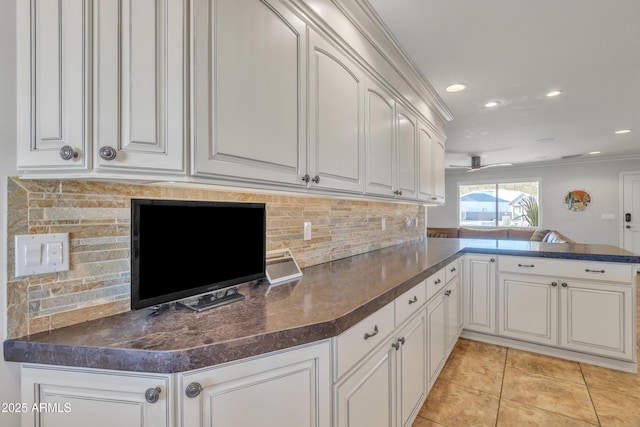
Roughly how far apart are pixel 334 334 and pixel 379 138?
4.75 ft

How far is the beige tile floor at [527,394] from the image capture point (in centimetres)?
179

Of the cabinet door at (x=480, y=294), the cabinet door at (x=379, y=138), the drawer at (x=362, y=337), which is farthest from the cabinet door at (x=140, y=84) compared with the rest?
the cabinet door at (x=480, y=294)

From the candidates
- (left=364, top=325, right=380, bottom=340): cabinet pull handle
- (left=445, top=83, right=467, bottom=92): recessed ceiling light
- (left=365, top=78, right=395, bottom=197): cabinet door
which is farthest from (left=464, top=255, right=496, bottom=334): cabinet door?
(left=364, top=325, right=380, bottom=340): cabinet pull handle

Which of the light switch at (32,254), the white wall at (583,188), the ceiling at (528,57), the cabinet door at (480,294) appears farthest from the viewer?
the white wall at (583,188)

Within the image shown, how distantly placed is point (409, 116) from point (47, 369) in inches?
102

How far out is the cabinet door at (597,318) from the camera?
2275 mm

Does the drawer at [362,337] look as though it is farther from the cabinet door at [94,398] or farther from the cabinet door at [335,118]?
the cabinet door at [335,118]

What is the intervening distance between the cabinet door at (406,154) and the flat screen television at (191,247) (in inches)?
53.2

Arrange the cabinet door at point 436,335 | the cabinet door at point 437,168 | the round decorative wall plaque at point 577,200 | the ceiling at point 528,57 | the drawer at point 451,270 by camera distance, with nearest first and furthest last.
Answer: the ceiling at point 528,57 → the cabinet door at point 436,335 → the drawer at point 451,270 → the cabinet door at point 437,168 → the round decorative wall plaque at point 577,200

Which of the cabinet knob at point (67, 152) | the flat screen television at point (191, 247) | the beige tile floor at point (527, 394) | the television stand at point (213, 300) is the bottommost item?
the beige tile floor at point (527, 394)

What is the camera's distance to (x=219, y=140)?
961 millimetres

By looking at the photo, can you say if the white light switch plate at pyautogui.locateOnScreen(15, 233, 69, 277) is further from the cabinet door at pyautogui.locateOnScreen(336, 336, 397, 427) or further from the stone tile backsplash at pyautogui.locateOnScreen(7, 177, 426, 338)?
the cabinet door at pyautogui.locateOnScreen(336, 336, 397, 427)

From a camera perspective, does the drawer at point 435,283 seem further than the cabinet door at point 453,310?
→ No

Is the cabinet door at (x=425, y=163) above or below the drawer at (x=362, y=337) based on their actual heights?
above
